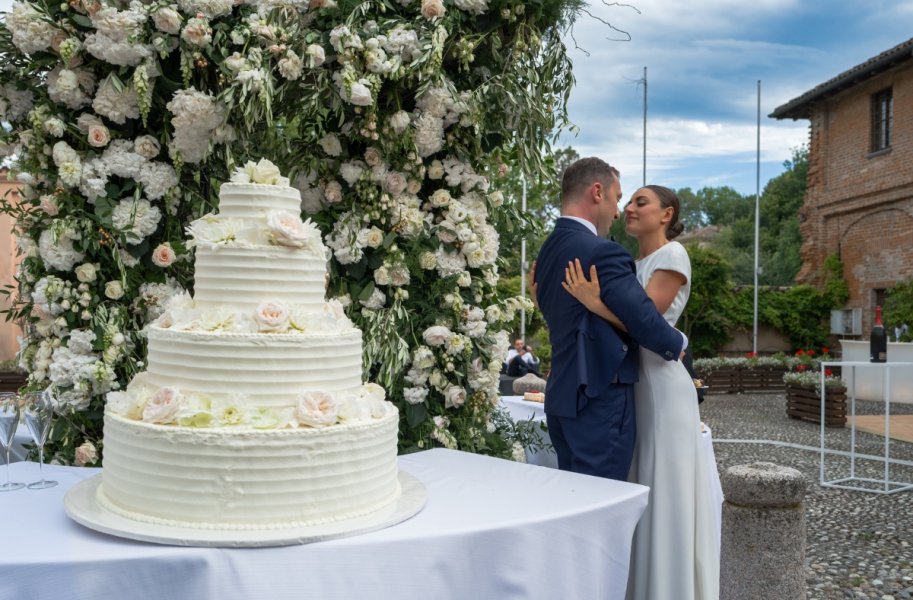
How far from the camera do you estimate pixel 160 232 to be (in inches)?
144

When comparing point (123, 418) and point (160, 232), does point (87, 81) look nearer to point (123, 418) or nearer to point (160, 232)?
point (160, 232)

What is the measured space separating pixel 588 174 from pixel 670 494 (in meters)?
1.42

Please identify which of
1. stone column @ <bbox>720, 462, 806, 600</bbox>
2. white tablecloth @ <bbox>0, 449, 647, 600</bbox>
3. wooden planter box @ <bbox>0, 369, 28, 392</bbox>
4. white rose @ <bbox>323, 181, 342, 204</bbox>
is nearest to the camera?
white tablecloth @ <bbox>0, 449, 647, 600</bbox>

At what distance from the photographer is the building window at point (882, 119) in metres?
22.3

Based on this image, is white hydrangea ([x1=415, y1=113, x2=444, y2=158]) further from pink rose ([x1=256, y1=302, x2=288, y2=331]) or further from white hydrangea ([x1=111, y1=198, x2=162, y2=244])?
pink rose ([x1=256, y1=302, x2=288, y2=331])

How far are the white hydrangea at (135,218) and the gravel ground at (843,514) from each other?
4561mm

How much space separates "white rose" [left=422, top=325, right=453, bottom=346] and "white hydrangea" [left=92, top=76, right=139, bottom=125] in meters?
1.68

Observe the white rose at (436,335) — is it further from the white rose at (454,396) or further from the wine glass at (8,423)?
the wine glass at (8,423)

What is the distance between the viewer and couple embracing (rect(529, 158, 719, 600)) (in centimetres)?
312

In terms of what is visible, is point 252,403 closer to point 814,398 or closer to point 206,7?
point 206,7

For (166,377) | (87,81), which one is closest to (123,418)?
(166,377)

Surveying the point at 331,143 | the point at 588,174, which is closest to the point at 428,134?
the point at 331,143

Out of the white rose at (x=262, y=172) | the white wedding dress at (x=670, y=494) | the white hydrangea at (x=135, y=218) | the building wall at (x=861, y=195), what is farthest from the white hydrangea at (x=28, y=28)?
the building wall at (x=861, y=195)

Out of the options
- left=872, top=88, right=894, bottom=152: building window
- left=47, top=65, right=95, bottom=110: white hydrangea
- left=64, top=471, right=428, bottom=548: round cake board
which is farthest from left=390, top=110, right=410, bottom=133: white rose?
left=872, top=88, right=894, bottom=152: building window
